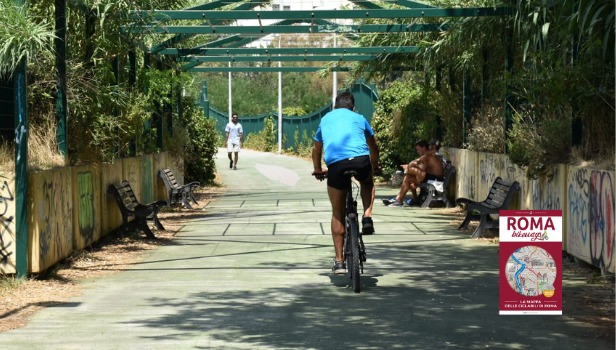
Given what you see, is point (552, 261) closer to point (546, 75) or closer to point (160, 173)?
point (546, 75)

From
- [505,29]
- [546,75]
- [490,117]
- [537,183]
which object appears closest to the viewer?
[546,75]

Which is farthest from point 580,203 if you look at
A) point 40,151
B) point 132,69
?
point 132,69

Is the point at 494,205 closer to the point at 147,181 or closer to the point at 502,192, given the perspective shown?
the point at 502,192

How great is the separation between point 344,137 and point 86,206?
4.12 m

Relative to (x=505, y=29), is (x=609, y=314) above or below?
below

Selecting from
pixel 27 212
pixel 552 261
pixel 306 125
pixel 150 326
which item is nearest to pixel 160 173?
pixel 27 212

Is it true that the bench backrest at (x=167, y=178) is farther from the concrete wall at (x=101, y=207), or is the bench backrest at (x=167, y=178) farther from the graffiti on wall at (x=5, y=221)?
the graffiti on wall at (x=5, y=221)

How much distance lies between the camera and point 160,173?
67.5 ft

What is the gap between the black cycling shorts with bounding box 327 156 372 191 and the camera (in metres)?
10.3

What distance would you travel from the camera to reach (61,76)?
41.5 ft

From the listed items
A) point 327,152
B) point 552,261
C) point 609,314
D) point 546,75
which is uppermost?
point 546,75

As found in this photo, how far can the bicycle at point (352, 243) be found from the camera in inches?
395

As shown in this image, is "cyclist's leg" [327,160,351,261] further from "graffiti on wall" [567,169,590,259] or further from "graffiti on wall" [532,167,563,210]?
"graffiti on wall" [532,167,563,210]

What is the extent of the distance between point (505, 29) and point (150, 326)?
975cm
